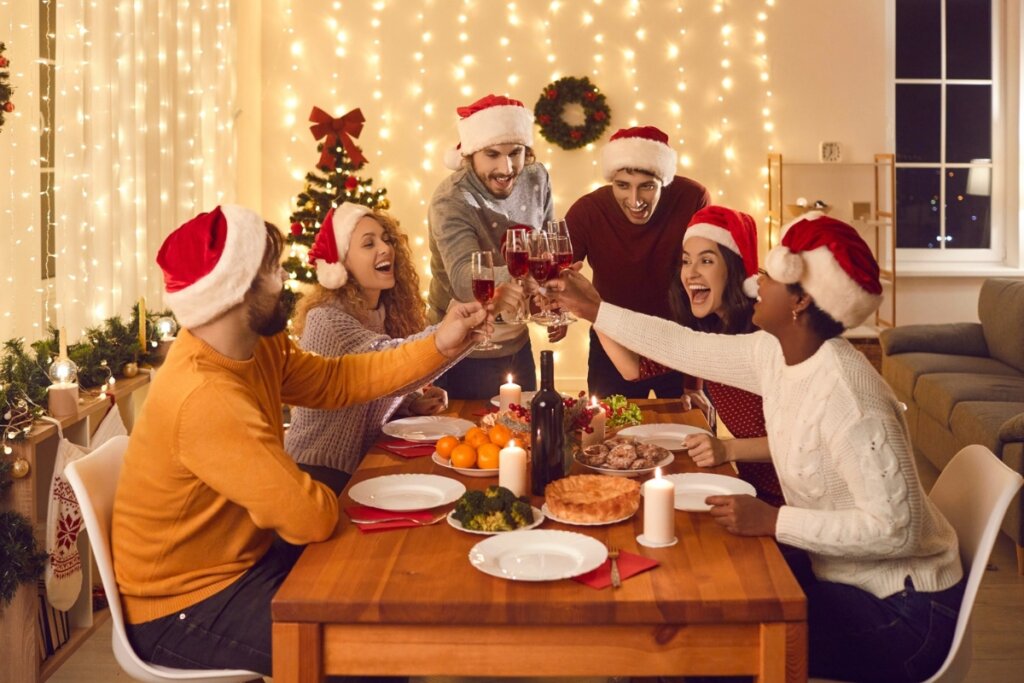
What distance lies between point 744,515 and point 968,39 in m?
5.66

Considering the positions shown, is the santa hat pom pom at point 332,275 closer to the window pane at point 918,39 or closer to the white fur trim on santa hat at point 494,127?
the white fur trim on santa hat at point 494,127

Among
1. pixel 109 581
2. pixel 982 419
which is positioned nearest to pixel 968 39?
pixel 982 419

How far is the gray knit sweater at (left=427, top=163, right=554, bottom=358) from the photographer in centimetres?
346

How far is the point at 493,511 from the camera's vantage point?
2008mm

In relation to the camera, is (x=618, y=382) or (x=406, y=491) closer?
(x=406, y=491)

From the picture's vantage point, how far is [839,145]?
6.41 m

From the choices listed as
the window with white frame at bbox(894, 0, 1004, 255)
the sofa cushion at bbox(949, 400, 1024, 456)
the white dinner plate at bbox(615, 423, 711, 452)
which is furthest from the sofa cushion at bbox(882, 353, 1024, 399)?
the white dinner plate at bbox(615, 423, 711, 452)

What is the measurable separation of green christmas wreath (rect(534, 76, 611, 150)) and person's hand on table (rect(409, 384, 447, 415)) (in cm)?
345

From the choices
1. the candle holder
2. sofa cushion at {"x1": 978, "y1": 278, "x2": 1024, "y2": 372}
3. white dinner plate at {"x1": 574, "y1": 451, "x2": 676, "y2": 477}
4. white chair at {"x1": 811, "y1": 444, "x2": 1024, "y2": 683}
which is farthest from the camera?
sofa cushion at {"x1": 978, "y1": 278, "x2": 1024, "y2": 372}

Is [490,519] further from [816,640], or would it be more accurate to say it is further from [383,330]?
[383,330]

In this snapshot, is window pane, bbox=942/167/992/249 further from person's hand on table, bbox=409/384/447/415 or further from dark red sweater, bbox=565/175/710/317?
person's hand on table, bbox=409/384/447/415

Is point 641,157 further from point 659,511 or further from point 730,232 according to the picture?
point 659,511

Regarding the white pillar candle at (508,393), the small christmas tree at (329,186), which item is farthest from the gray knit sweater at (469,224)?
the small christmas tree at (329,186)

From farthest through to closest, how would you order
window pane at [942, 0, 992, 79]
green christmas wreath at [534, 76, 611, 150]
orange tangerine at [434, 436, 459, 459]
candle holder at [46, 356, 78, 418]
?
window pane at [942, 0, 992, 79], green christmas wreath at [534, 76, 611, 150], candle holder at [46, 356, 78, 418], orange tangerine at [434, 436, 459, 459]
